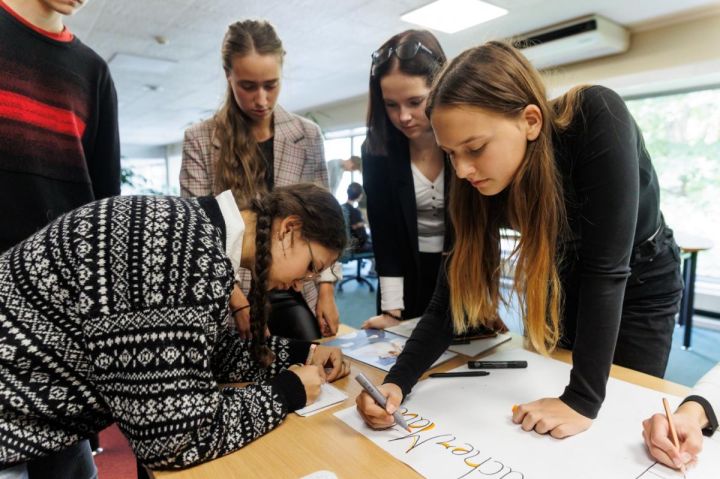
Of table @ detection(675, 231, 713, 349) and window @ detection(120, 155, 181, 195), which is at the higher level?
window @ detection(120, 155, 181, 195)

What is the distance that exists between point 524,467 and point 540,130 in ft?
1.72

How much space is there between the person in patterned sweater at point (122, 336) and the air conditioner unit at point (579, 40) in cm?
325

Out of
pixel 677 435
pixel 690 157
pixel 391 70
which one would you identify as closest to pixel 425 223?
pixel 391 70

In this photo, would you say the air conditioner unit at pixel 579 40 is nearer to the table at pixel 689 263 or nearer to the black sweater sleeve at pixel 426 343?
the table at pixel 689 263

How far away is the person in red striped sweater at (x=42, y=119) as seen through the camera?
1046 mm

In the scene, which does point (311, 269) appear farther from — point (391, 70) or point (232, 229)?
point (391, 70)

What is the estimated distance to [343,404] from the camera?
33.3 inches

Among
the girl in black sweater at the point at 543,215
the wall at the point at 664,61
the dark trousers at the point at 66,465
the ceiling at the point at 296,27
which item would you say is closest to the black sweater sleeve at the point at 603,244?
the girl in black sweater at the point at 543,215

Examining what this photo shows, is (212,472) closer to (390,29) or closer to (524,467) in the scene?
(524,467)

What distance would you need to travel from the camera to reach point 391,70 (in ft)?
3.98

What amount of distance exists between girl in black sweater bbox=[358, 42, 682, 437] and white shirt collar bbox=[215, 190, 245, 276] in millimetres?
328

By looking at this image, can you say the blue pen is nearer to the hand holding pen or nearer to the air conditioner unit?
the hand holding pen

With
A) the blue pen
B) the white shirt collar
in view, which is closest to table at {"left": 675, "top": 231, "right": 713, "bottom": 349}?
the blue pen

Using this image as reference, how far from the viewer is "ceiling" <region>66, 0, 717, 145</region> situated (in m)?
3.18
